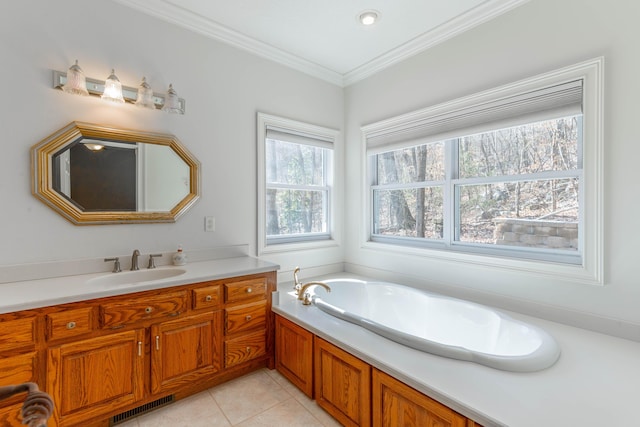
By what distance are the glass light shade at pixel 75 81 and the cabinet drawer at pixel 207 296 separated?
4.65ft

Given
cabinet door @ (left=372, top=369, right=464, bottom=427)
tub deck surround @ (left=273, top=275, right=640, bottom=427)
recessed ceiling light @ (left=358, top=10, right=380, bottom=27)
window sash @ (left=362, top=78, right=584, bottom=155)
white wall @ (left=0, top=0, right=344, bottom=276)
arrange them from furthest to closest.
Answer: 1. recessed ceiling light @ (left=358, top=10, right=380, bottom=27)
2. window sash @ (left=362, top=78, right=584, bottom=155)
3. white wall @ (left=0, top=0, right=344, bottom=276)
4. cabinet door @ (left=372, top=369, right=464, bottom=427)
5. tub deck surround @ (left=273, top=275, right=640, bottom=427)

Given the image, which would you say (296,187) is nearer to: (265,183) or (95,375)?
(265,183)

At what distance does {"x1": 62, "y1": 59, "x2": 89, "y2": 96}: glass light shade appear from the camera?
184 cm

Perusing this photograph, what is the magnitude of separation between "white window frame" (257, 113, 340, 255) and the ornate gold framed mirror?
22.6 inches

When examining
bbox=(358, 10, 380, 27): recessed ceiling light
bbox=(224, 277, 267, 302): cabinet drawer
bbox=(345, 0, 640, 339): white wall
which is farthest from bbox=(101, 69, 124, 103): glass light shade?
bbox=(345, 0, 640, 339): white wall

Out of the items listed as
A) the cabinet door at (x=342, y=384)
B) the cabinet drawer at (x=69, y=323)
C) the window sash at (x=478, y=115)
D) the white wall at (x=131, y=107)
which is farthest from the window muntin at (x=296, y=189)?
the cabinet drawer at (x=69, y=323)

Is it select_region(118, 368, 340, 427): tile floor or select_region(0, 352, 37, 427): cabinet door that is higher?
select_region(0, 352, 37, 427): cabinet door

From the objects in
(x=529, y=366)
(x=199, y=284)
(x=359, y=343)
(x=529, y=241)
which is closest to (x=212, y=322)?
(x=199, y=284)

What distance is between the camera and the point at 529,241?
215cm

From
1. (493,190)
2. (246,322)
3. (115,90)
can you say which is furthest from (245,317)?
(493,190)

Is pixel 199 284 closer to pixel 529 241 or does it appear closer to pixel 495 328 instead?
pixel 495 328

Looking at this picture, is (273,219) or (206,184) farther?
(273,219)

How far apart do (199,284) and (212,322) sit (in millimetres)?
281

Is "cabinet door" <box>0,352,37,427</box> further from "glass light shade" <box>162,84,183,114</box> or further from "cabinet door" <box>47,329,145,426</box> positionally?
"glass light shade" <box>162,84,183,114</box>
